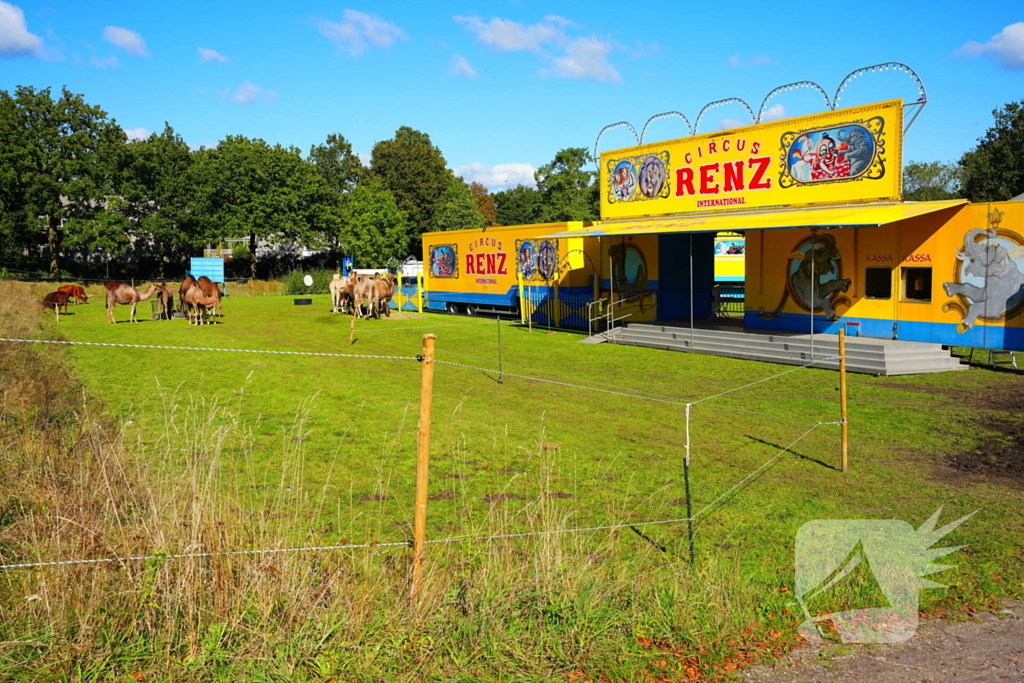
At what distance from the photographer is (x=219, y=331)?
25.7m

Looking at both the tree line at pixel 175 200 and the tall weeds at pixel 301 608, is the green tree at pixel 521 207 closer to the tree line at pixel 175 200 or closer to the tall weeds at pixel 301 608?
the tree line at pixel 175 200

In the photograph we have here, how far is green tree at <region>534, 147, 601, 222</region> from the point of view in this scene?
68500 mm

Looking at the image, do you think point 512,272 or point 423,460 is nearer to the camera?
point 423,460

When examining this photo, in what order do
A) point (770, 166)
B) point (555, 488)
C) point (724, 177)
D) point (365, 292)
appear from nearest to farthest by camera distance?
point (555, 488), point (770, 166), point (724, 177), point (365, 292)

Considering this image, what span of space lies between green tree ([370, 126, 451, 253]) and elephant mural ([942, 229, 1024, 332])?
6151 cm

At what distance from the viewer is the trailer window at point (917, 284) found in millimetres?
18000

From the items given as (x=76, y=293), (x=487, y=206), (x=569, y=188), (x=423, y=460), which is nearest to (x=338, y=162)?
(x=487, y=206)

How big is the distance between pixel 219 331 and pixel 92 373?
32.6 feet

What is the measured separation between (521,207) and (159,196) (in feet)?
115

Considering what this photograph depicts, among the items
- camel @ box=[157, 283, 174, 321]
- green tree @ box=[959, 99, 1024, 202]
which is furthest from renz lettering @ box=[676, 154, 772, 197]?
green tree @ box=[959, 99, 1024, 202]

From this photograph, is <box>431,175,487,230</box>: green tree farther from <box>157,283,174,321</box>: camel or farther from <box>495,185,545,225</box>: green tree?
<box>157,283,174,321</box>: camel

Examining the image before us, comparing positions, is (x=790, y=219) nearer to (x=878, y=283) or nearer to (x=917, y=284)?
(x=878, y=283)

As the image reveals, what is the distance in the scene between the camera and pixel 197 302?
27.4 m

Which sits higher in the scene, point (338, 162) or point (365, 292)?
point (338, 162)
